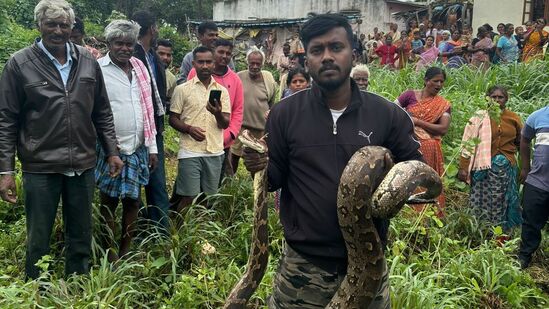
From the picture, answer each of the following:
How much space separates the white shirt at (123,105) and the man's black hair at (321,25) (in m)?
2.66

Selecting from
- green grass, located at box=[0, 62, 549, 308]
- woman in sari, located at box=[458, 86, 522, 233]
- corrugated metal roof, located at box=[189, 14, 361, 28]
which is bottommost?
green grass, located at box=[0, 62, 549, 308]

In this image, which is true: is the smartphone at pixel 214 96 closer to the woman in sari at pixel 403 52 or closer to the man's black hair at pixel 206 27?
the man's black hair at pixel 206 27

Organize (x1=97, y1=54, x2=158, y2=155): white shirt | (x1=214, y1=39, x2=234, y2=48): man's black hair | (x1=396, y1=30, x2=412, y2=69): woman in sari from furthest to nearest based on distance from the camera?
(x1=396, y1=30, x2=412, y2=69): woman in sari < (x1=214, y1=39, x2=234, y2=48): man's black hair < (x1=97, y1=54, x2=158, y2=155): white shirt

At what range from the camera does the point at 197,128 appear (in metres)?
5.62

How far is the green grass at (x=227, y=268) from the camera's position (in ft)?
13.9

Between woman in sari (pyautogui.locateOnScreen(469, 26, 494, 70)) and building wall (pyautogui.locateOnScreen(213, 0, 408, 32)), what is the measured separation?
938cm

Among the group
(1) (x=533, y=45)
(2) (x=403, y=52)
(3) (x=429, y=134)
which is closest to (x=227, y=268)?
(3) (x=429, y=134)

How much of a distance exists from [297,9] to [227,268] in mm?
28711

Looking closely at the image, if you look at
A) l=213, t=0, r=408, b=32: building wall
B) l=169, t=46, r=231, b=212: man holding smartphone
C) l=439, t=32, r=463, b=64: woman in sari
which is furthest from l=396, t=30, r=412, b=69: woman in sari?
l=169, t=46, r=231, b=212: man holding smartphone

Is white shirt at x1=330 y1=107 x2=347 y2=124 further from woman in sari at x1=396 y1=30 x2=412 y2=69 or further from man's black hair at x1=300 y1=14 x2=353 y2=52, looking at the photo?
woman in sari at x1=396 y1=30 x2=412 y2=69

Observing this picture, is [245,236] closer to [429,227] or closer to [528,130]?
[429,227]

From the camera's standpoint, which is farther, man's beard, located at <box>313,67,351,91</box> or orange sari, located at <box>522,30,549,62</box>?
orange sari, located at <box>522,30,549,62</box>

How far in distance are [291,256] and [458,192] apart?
577cm

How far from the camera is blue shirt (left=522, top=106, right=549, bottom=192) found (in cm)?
573
